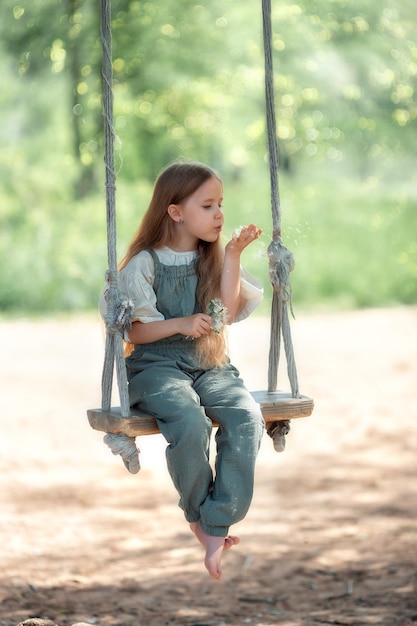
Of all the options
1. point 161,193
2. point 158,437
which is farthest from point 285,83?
point 161,193

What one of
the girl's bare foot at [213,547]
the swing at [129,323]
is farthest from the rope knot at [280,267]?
the girl's bare foot at [213,547]

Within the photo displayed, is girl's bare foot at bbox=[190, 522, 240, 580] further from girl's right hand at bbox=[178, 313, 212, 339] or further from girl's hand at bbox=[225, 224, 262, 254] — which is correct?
girl's hand at bbox=[225, 224, 262, 254]

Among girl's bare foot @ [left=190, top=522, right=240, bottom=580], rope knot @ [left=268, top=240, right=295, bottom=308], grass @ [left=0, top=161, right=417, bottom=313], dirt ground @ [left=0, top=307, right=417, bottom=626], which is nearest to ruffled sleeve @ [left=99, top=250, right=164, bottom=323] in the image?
rope knot @ [left=268, top=240, right=295, bottom=308]

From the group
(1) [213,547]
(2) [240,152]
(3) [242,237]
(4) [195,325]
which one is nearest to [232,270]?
(3) [242,237]

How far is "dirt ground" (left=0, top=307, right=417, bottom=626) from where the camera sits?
4.95 meters

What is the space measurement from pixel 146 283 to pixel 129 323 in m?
0.21

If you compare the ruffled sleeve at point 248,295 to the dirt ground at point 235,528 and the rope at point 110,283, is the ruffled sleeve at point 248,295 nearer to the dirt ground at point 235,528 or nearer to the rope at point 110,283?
the rope at point 110,283

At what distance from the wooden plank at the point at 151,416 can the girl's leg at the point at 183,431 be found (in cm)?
5

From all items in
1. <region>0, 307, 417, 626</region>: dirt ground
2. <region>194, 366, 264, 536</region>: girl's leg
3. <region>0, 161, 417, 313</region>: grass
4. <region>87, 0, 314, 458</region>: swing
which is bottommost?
<region>0, 307, 417, 626</region>: dirt ground

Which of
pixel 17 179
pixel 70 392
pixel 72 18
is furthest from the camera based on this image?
pixel 17 179

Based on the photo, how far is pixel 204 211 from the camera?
3.37 metres

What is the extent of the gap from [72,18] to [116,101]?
4475 mm

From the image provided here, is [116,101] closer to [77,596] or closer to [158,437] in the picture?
[158,437]

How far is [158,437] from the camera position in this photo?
8.57 m
